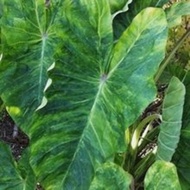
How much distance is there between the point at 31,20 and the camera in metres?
1.70

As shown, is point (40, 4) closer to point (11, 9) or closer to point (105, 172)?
point (11, 9)

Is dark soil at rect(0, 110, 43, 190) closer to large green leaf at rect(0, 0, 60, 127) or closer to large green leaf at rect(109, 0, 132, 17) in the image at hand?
large green leaf at rect(0, 0, 60, 127)

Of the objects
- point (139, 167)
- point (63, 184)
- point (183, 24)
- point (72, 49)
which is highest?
point (72, 49)

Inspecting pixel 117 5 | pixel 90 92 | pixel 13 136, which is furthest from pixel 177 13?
pixel 13 136

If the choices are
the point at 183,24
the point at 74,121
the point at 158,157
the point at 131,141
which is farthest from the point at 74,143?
the point at 183,24

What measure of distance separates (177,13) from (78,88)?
1.17 ft

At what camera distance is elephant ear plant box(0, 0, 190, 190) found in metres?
1.45

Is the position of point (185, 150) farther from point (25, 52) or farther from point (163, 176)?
point (25, 52)

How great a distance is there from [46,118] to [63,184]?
174mm

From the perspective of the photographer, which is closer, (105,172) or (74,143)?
(105,172)

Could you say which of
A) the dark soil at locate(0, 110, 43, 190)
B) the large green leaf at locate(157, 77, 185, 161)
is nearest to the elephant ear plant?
the large green leaf at locate(157, 77, 185, 161)

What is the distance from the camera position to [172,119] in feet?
4.73

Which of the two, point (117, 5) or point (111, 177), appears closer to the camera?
point (111, 177)

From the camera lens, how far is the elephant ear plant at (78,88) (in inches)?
57.0
